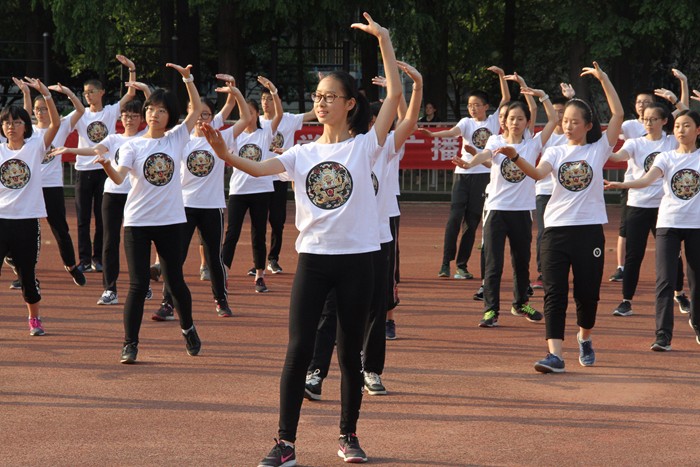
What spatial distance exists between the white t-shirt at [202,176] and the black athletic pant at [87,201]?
7.91 ft

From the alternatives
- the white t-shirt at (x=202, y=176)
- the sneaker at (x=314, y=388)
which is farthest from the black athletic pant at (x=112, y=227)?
the sneaker at (x=314, y=388)

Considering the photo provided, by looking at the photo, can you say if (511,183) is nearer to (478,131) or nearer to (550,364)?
(550,364)

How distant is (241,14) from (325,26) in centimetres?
200

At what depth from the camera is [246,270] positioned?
47.0 feet

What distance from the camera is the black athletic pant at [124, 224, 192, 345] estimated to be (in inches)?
347

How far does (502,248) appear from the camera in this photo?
10.7 meters

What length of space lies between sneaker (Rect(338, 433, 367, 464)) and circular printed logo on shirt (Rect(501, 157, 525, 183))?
501cm

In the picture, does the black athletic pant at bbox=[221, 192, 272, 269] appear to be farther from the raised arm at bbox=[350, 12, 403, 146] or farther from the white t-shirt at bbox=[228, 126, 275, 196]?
the raised arm at bbox=[350, 12, 403, 146]

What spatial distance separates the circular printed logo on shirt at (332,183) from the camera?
20.1ft

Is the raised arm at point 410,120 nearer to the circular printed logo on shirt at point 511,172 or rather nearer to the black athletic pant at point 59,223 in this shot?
the circular printed logo on shirt at point 511,172

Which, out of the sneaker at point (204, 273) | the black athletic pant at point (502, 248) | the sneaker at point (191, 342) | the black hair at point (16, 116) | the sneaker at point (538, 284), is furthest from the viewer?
the sneaker at point (204, 273)

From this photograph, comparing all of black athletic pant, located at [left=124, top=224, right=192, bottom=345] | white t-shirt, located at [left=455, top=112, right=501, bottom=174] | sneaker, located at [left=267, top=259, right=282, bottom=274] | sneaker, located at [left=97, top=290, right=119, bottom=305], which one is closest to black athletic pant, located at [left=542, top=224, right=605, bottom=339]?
black athletic pant, located at [left=124, top=224, right=192, bottom=345]

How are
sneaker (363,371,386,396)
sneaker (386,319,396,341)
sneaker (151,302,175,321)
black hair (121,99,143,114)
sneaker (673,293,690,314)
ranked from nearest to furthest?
sneaker (363,371,386,396)
sneaker (386,319,396,341)
black hair (121,99,143,114)
sneaker (151,302,175,321)
sneaker (673,293,690,314)

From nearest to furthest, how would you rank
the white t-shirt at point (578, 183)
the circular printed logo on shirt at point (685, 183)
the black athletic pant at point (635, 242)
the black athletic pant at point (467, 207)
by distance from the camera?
the white t-shirt at point (578, 183), the circular printed logo on shirt at point (685, 183), the black athletic pant at point (635, 242), the black athletic pant at point (467, 207)
